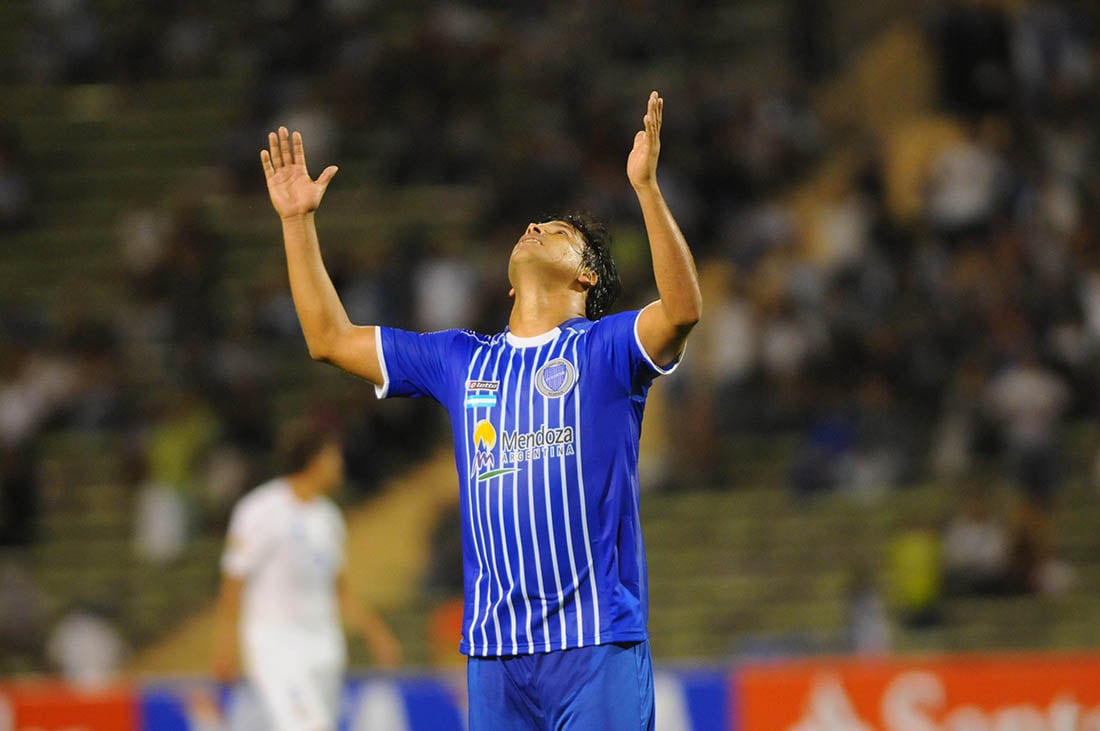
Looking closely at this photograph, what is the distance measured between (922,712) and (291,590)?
11.6ft

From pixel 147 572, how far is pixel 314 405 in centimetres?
209

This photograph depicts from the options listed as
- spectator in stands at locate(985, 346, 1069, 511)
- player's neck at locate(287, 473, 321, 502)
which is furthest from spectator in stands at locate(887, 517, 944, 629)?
player's neck at locate(287, 473, 321, 502)

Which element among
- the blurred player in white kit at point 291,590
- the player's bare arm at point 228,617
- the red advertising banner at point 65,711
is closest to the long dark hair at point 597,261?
the blurred player in white kit at point 291,590

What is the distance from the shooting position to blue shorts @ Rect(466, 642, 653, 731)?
4.69m

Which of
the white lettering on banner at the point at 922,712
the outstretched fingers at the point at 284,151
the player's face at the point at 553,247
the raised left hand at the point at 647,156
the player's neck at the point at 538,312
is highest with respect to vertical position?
the outstretched fingers at the point at 284,151

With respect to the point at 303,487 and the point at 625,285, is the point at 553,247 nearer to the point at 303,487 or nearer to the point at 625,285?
the point at 303,487

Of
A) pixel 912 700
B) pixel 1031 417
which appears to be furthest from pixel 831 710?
pixel 1031 417

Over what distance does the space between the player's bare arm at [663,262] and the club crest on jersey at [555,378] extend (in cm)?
26

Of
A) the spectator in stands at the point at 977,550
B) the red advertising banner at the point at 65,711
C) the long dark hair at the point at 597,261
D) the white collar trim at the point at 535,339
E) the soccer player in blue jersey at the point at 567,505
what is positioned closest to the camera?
the soccer player in blue jersey at the point at 567,505

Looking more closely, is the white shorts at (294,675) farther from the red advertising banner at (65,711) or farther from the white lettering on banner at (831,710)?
the white lettering on banner at (831,710)

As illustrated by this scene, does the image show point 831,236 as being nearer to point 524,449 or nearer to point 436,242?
point 436,242

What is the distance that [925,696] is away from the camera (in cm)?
970

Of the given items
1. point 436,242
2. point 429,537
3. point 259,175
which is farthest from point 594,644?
point 259,175

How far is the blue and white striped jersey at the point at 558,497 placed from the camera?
4.75 metres
